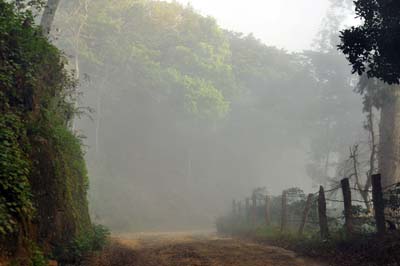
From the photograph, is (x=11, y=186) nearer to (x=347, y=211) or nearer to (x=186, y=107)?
(x=347, y=211)

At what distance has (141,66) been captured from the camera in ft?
147

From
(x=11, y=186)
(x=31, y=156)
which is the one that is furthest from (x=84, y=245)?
(x=11, y=186)

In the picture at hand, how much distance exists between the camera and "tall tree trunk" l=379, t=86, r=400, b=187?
64.6 ft

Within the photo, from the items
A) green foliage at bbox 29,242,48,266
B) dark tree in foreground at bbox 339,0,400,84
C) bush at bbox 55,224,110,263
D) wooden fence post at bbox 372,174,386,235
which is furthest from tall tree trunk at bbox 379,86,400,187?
green foliage at bbox 29,242,48,266

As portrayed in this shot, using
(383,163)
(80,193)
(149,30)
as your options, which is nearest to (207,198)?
(149,30)

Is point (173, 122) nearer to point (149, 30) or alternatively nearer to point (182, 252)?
point (149, 30)

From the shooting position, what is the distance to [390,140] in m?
20.1

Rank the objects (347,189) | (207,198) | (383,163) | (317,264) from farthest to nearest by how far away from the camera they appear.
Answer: (207,198), (383,163), (347,189), (317,264)

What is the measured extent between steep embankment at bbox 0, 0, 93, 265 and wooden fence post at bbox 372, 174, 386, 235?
7307 millimetres

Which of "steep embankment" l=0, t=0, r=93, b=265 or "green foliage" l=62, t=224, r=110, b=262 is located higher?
"steep embankment" l=0, t=0, r=93, b=265

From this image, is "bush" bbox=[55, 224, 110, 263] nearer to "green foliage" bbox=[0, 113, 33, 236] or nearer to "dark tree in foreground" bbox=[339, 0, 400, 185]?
"green foliage" bbox=[0, 113, 33, 236]

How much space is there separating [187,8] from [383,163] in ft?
125

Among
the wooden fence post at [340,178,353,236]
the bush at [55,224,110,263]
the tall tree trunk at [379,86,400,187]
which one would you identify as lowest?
the bush at [55,224,110,263]

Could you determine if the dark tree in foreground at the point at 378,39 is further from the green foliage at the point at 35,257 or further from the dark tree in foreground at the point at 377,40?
the green foliage at the point at 35,257
